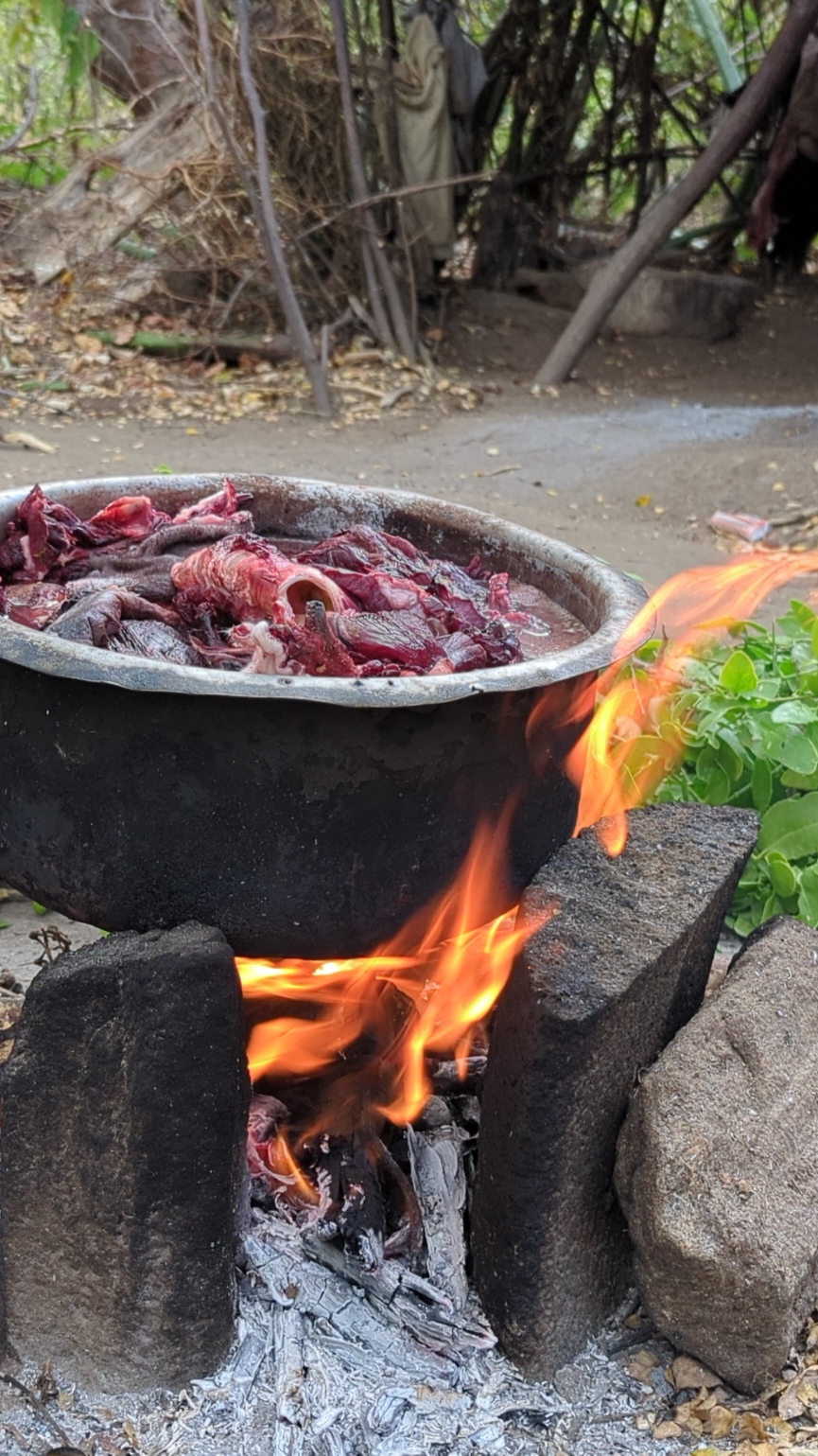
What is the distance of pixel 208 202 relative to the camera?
29.5ft

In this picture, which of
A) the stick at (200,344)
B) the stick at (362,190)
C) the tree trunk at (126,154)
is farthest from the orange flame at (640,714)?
the tree trunk at (126,154)

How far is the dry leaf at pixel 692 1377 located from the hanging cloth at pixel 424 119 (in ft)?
31.3

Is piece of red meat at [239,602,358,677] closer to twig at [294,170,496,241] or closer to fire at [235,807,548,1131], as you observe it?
fire at [235,807,548,1131]

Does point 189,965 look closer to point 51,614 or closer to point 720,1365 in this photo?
point 51,614

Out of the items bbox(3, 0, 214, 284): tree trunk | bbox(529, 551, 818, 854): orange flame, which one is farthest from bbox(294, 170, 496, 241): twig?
bbox(529, 551, 818, 854): orange flame

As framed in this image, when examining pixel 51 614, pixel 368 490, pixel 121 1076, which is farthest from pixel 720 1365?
pixel 368 490

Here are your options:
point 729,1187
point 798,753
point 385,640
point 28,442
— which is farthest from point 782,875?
point 28,442

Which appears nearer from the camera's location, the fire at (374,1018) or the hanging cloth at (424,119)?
the fire at (374,1018)

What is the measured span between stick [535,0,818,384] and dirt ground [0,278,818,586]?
384 millimetres

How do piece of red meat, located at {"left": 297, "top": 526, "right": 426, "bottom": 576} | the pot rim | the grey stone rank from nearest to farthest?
the pot rim, piece of red meat, located at {"left": 297, "top": 526, "right": 426, "bottom": 576}, the grey stone

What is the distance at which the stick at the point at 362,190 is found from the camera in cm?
863

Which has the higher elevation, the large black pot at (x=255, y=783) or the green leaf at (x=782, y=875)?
the large black pot at (x=255, y=783)

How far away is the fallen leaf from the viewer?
2.02 metres

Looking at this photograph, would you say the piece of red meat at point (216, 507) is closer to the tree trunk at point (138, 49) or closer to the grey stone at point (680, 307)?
the tree trunk at point (138, 49)
